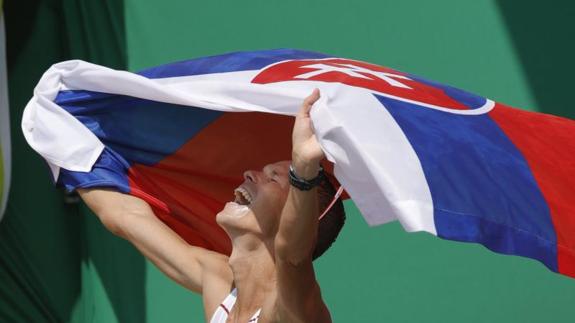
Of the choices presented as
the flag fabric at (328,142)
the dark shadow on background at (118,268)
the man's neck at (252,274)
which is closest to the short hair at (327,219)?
the man's neck at (252,274)

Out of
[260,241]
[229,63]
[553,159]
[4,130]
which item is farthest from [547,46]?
[4,130]

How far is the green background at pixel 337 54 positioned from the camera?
4066 mm

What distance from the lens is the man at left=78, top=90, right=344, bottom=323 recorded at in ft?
8.10

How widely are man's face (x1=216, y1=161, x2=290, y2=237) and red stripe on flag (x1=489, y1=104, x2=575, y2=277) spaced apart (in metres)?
0.55

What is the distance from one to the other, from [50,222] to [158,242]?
1803 mm

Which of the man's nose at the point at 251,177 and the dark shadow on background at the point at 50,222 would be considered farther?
the dark shadow on background at the point at 50,222

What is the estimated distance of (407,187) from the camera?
2379 millimetres

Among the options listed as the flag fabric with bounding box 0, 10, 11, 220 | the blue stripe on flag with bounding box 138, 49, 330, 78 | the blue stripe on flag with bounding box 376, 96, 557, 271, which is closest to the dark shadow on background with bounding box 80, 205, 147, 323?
the flag fabric with bounding box 0, 10, 11, 220

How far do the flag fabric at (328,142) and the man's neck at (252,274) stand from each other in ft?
1.13

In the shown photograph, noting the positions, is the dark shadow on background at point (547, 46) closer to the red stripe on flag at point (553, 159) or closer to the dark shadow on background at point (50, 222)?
the red stripe on flag at point (553, 159)

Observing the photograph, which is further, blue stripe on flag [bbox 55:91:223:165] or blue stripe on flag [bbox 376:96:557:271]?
blue stripe on flag [bbox 55:91:223:165]

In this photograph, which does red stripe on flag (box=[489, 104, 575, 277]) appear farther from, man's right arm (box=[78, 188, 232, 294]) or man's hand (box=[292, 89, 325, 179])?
Result: man's right arm (box=[78, 188, 232, 294])

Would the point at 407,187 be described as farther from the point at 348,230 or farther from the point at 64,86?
the point at 348,230

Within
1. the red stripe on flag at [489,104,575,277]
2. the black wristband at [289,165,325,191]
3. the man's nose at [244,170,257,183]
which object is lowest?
the man's nose at [244,170,257,183]
